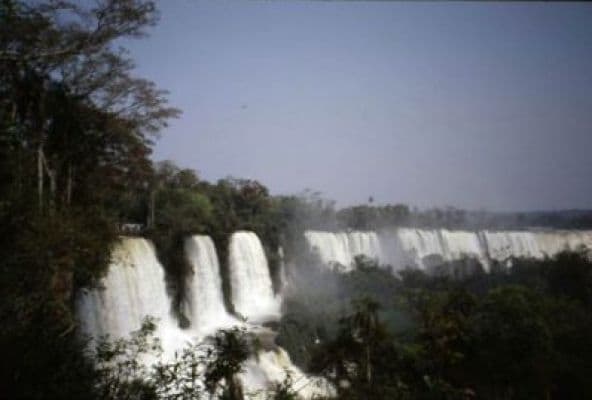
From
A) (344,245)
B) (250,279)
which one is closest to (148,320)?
(250,279)

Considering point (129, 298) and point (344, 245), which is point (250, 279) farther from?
point (344, 245)

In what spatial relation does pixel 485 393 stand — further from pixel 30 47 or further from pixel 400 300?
pixel 30 47

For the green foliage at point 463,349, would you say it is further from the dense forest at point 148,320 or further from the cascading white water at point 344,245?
the cascading white water at point 344,245

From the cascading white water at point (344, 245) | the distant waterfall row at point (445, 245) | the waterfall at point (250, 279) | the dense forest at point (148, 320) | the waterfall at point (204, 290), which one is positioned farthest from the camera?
the distant waterfall row at point (445, 245)

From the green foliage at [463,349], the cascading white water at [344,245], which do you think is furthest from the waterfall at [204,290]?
the cascading white water at [344,245]

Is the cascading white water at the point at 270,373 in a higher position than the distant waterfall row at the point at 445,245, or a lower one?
lower

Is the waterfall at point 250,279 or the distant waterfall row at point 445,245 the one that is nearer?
the waterfall at point 250,279

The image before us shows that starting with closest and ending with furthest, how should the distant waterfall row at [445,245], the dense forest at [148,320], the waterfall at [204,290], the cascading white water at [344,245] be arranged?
1. the dense forest at [148,320]
2. the waterfall at [204,290]
3. the cascading white water at [344,245]
4. the distant waterfall row at [445,245]

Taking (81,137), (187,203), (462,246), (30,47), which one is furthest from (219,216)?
(462,246)
